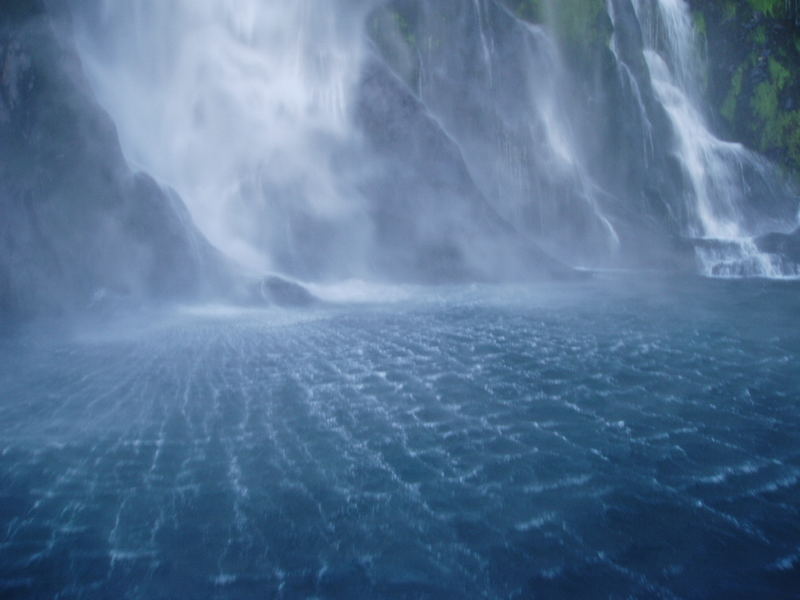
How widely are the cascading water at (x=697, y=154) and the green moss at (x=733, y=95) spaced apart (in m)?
1.41

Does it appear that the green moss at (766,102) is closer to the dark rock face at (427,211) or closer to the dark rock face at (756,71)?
the dark rock face at (756,71)

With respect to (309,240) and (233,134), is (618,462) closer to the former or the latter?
(309,240)

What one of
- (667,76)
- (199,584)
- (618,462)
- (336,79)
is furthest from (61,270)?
(667,76)

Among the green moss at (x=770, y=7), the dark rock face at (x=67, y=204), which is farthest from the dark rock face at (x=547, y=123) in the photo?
the dark rock face at (x=67, y=204)

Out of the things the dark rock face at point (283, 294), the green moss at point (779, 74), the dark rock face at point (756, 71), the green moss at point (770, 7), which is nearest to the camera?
the dark rock face at point (283, 294)

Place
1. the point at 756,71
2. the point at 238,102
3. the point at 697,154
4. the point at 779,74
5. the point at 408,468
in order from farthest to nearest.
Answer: the point at 756,71 → the point at 779,74 → the point at 697,154 → the point at 238,102 → the point at 408,468

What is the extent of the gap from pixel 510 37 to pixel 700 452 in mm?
25933

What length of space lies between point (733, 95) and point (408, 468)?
33870mm

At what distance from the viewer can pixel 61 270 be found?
18.2m

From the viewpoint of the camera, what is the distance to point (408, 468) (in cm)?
702

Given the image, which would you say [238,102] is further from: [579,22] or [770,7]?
[770,7]

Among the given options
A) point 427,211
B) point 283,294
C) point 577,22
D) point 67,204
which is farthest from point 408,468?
point 577,22

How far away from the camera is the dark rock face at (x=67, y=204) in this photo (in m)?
17.4

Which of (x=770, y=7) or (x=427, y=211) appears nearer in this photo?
(x=427, y=211)
